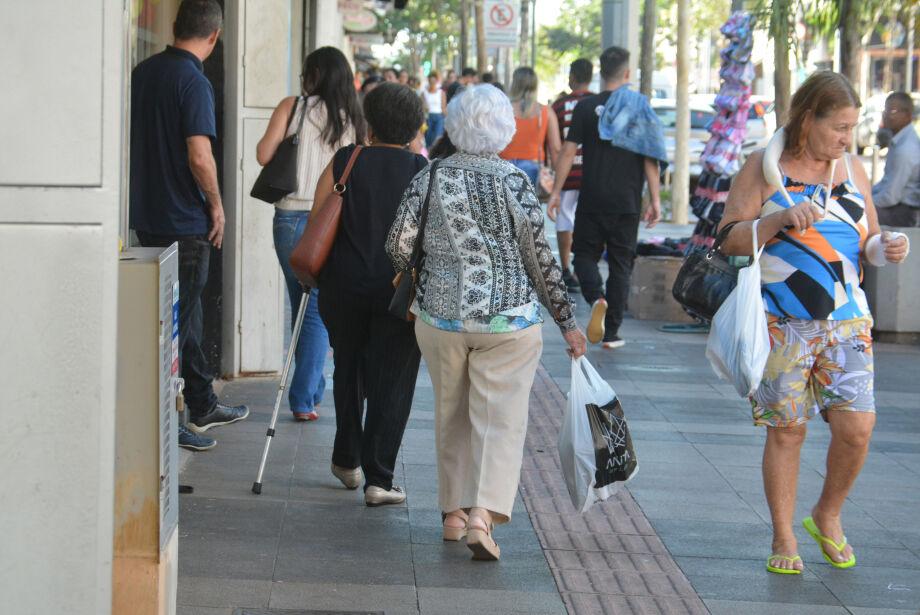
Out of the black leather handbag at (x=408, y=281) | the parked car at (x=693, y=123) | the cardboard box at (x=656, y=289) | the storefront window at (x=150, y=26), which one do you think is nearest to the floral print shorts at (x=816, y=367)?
the black leather handbag at (x=408, y=281)

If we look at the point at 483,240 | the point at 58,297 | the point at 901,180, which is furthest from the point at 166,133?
the point at 901,180

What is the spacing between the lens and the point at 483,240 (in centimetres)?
483

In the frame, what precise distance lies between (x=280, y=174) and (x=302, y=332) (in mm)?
883

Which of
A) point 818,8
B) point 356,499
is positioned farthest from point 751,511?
point 818,8

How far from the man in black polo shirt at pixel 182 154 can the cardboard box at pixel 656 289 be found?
5.80m

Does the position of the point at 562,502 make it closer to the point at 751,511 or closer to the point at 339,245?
the point at 751,511

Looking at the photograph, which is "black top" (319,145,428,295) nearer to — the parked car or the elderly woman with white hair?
the elderly woman with white hair

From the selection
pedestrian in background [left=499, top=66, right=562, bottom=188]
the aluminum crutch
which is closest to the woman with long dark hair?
the aluminum crutch

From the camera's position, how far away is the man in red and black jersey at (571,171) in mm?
11766

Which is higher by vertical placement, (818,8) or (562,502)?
(818,8)

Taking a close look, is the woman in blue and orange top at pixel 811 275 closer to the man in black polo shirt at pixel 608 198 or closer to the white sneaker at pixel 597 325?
the white sneaker at pixel 597 325

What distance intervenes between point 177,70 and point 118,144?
3.05 metres

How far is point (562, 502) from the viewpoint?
588 centimetres

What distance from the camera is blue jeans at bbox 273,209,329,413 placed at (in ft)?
22.4
